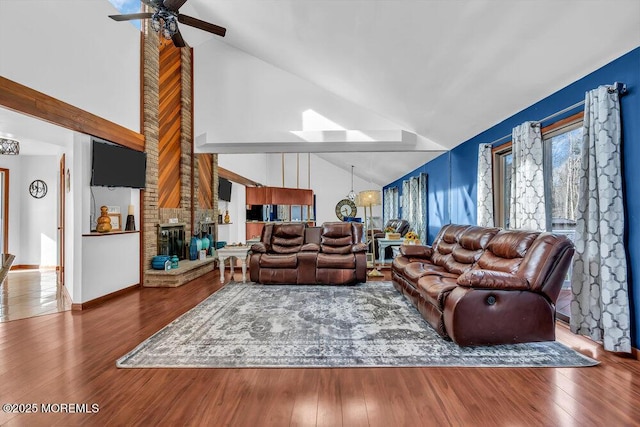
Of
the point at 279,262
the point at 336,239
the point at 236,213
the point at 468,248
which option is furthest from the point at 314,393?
the point at 236,213

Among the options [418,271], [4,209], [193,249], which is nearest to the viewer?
[418,271]

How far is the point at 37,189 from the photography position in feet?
22.4

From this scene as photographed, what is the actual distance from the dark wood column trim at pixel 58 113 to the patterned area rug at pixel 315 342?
100 inches

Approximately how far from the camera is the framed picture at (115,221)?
471 centimetres

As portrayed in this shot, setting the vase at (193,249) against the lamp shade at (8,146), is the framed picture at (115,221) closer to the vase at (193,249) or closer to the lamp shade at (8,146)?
the vase at (193,249)

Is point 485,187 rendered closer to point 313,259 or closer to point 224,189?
point 313,259

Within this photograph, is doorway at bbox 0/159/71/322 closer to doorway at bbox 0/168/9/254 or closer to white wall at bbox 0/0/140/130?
doorway at bbox 0/168/9/254

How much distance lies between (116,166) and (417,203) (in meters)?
6.17

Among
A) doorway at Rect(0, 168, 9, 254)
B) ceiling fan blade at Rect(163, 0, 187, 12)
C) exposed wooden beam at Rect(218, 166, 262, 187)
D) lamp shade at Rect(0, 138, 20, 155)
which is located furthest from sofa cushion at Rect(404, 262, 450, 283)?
doorway at Rect(0, 168, 9, 254)

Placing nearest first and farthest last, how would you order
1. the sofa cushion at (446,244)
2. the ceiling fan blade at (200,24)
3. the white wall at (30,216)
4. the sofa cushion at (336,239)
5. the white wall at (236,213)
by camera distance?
the ceiling fan blade at (200,24)
the sofa cushion at (446,244)
the sofa cushion at (336,239)
the white wall at (30,216)
the white wall at (236,213)

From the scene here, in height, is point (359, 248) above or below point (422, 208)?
below

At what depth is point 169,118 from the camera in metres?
6.06

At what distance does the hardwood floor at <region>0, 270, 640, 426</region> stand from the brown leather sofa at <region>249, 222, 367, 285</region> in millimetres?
2696

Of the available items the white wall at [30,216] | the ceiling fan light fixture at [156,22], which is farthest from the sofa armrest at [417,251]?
the white wall at [30,216]
